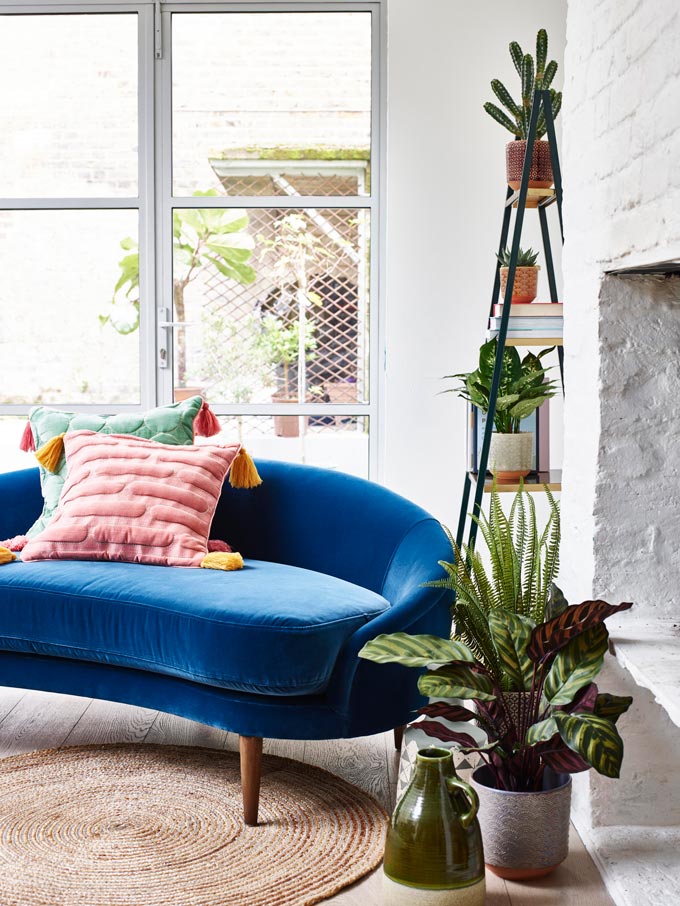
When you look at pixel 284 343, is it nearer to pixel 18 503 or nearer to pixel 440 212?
pixel 440 212

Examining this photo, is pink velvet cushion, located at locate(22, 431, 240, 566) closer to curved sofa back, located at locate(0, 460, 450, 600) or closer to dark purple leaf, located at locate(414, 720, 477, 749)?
curved sofa back, located at locate(0, 460, 450, 600)

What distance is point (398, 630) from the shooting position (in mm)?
2232

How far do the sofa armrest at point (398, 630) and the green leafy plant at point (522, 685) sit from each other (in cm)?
19

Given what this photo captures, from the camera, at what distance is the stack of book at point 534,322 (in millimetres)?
3057

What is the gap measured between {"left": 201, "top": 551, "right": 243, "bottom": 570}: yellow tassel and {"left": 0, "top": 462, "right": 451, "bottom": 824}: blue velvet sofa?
60 millimetres

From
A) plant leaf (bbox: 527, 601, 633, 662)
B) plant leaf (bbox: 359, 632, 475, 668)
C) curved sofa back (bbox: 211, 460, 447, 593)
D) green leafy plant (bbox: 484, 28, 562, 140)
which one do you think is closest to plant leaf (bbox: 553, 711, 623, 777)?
plant leaf (bbox: 527, 601, 633, 662)

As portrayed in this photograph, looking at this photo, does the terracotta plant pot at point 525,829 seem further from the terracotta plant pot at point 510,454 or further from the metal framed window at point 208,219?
the metal framed window at point 208,219

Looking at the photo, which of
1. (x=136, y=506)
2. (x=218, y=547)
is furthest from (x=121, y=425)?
(x=218, y=547)

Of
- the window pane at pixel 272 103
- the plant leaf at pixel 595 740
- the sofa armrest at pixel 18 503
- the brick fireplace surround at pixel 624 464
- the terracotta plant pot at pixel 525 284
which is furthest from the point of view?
the window pane at pixel 272 103

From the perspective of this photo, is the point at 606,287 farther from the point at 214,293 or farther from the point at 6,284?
the point at 6,284

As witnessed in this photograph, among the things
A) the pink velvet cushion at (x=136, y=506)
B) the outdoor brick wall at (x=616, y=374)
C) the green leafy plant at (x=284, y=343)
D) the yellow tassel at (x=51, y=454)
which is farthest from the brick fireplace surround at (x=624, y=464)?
the green leafy plant at (x=284, y=343)

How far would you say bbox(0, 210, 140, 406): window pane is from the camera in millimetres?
4223

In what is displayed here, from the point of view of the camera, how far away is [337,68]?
13.6 feet

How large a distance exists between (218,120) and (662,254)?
279 cm
